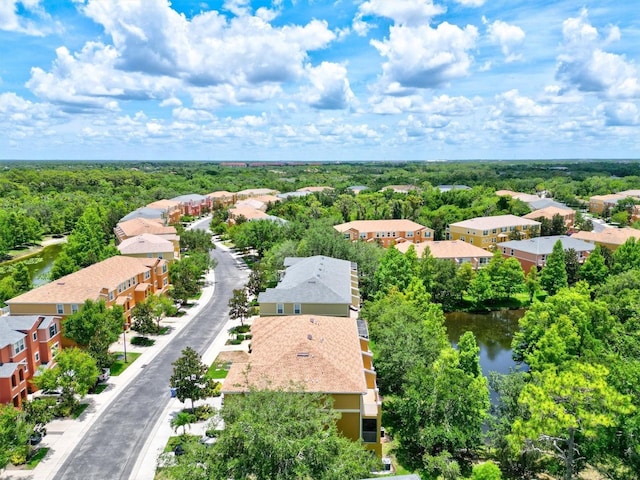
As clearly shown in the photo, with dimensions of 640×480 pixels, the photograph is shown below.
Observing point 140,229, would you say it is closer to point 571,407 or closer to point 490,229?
point 490,229

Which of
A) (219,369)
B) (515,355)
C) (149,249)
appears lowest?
(219,369)

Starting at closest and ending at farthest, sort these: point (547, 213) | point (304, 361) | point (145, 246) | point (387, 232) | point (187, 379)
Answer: point (304, 361) → point (187, 379) → point (145, 246) → point (387, 232) → point (547, 213)

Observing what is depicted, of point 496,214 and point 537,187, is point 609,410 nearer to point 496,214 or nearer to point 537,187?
point 496,214

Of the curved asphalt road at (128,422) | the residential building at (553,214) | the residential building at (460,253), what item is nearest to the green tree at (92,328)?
the curved asphalt road at (128,422)

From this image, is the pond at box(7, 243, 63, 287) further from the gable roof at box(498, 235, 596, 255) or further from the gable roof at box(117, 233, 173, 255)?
the gable roof at box(498, 235, 596, 255)

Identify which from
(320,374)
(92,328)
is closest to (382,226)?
(92,328)

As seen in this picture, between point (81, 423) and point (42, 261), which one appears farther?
point (42, 261)
